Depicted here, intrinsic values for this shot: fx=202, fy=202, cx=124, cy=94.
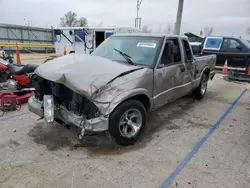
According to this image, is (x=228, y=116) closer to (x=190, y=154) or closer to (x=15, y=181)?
(x=190, y=154)

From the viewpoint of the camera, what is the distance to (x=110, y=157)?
3150mm

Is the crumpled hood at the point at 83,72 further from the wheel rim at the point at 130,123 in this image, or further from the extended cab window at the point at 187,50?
the extended cab window at the point at 187,50

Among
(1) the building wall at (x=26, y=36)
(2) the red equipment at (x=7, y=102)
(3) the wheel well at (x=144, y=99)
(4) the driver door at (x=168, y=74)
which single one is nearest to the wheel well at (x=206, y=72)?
(4) the driver door at (x=168, y=74)

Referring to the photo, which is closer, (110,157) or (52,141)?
(110,157)

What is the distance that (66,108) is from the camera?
3.28m

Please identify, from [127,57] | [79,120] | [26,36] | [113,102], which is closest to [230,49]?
[127,57]

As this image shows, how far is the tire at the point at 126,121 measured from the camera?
303 cm

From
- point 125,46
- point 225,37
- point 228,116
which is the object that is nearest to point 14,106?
point 125,46

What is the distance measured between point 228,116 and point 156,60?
8.47ft

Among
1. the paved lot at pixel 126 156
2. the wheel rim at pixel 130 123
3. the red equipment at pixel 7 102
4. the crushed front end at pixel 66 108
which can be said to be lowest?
the paved lot at pixel 126 156

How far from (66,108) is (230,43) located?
10817 millimetres

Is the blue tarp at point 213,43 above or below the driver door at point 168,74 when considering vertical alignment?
above

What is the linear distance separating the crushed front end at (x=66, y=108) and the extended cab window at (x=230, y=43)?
10592 millimetres

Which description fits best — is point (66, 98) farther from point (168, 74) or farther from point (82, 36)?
point (82, 36)
